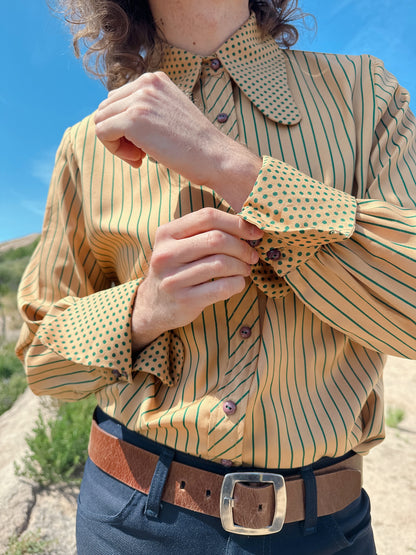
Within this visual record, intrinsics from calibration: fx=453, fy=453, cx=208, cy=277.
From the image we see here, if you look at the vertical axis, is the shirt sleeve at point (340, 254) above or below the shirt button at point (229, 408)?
above

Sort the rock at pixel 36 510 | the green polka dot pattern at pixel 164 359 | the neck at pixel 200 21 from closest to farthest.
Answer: the green polka dot pattern at pixel 164 359 → the neck at pixel 200 21 → the rock at pixel 36 510

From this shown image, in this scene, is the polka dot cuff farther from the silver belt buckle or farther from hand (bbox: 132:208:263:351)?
the silver belt buckle

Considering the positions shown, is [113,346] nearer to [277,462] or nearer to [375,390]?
[277,462]

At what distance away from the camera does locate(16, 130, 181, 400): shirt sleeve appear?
1029 mm

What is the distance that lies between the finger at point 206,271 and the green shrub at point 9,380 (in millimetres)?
5599

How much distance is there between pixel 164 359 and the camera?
3.34ft

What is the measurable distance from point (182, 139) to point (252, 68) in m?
0.41

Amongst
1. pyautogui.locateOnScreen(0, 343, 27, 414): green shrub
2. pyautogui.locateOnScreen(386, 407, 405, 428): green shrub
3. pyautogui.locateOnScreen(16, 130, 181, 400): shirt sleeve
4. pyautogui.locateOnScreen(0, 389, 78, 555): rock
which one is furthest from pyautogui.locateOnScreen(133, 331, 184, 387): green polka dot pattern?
pyautogui.locateOnScreen(0, 343, 27, 414): green shrub

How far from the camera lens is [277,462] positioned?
90 cm

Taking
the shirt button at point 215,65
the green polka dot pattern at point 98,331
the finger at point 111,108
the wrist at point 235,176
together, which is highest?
the shirt button at point 215,65

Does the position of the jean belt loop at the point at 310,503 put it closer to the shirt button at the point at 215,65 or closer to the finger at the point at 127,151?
the finger at the point at 127,151

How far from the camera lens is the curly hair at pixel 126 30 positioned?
1.27 metres

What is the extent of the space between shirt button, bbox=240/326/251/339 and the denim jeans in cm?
27

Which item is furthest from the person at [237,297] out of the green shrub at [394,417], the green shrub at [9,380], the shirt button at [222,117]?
the green shrub at [9,380]
